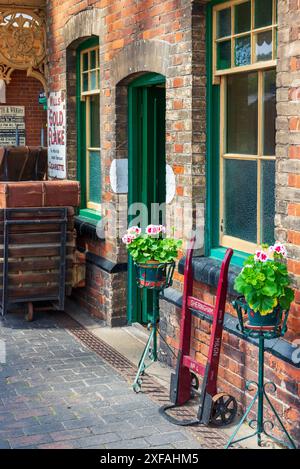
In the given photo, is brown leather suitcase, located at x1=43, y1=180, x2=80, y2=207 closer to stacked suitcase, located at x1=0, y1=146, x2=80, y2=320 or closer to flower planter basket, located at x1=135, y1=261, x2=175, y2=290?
stacked suitcase, located at x1=0, y1=146, x2=80, y2=320

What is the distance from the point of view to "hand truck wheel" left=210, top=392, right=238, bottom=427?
550 cm

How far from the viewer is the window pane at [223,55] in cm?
616

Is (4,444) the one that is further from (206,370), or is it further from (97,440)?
(206,370)

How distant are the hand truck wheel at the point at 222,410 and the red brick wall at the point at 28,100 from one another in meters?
13.9

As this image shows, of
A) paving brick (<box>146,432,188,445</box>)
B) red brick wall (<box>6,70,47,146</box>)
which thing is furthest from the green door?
red brick wall (<box>6,70,47,146</box>)

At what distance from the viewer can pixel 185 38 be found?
6.46 metres

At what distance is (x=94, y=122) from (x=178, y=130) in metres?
3.06

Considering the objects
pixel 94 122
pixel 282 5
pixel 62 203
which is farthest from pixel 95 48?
pixel 282 5

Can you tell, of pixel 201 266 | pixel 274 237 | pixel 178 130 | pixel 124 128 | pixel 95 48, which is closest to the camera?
pixel 274 237

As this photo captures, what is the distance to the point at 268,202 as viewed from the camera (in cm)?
573

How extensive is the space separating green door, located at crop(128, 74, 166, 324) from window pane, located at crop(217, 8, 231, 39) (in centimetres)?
184

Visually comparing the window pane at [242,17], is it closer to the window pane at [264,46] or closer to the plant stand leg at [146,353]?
the window pane at [264,46]

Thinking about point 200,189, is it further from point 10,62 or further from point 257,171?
point 10,62

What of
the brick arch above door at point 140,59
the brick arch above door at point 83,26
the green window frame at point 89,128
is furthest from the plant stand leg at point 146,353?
the brick arch above door at point 83,26
